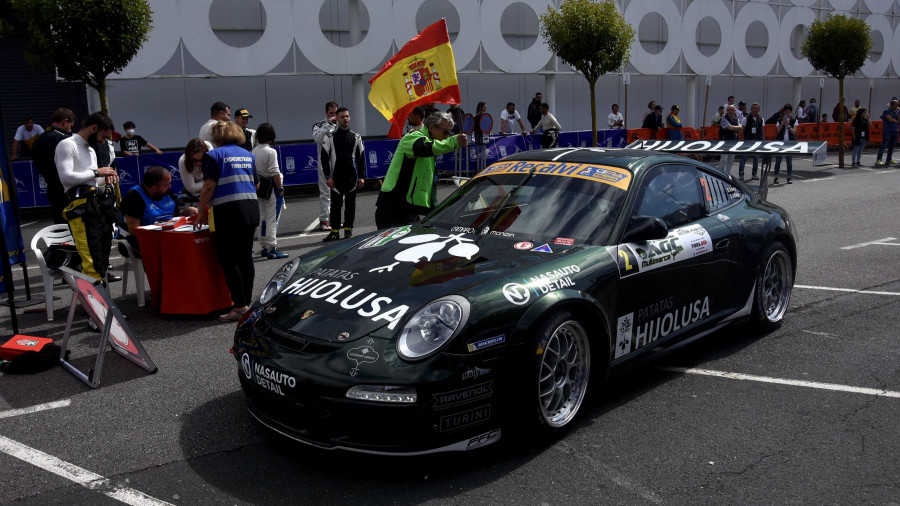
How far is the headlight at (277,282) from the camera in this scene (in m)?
4.36

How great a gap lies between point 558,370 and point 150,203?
180 inches

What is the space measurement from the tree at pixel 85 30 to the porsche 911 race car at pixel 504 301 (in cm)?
966

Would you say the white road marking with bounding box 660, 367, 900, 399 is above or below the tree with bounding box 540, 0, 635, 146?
below

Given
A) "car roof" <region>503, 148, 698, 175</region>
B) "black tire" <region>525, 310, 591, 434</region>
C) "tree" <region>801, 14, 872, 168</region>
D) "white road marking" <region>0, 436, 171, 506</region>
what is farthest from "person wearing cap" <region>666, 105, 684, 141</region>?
"white road marking" <region>0, 436, 171, 506</region>

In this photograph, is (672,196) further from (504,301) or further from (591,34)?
(591,34)

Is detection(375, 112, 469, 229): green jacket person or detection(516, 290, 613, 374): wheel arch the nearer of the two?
detection(516, 290, 613, 374): wheel arch

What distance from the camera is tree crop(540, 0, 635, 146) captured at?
18.6 m

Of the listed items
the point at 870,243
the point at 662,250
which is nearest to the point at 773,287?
the point at 662,250

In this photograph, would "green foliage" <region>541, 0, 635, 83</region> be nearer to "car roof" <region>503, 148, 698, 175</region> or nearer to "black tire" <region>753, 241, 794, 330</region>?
"black tire" <region>753, 241, 794, 330</region>

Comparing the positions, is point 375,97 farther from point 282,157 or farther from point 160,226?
point 282,157

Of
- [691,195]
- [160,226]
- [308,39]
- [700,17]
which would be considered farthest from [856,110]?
[160,226]

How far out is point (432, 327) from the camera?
141 inches

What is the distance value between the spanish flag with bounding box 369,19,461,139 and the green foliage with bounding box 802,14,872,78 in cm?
1789

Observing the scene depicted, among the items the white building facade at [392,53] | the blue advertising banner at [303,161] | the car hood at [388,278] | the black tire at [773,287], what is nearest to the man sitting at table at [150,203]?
the car hood at [388,278]
